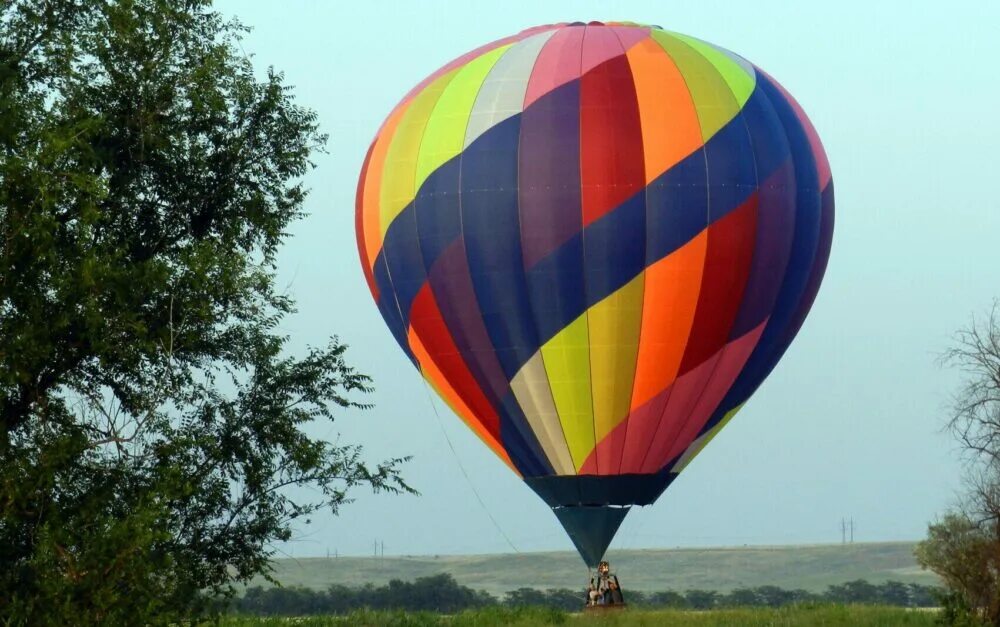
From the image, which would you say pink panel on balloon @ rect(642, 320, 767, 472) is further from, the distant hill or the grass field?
the distant hill

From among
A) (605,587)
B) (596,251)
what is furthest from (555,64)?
(605,587)

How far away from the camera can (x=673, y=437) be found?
33594 millimetres

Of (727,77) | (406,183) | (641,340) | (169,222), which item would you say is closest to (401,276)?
(406,183)

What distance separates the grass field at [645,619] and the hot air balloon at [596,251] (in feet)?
5.65

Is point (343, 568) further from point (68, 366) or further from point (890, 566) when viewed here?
point (68, 366)

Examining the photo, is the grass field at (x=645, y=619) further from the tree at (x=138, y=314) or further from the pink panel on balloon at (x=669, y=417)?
the tree at (x=138, y=314)

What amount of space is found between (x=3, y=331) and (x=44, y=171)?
1.59 meters

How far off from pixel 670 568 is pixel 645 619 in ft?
306

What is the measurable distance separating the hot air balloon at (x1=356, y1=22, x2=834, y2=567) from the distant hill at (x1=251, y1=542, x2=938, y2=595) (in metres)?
71.5

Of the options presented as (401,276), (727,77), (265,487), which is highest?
(727,77)

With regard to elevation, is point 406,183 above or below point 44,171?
above

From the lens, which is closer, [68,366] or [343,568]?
[68,366]

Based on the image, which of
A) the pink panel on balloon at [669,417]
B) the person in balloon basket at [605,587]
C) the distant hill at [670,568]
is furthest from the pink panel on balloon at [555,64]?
the distant hill at [670,568]

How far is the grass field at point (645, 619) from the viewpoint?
108ft
